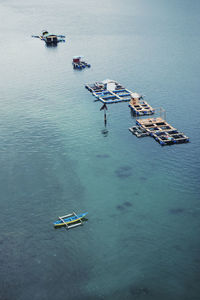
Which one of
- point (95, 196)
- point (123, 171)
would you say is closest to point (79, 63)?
point (123, 171)

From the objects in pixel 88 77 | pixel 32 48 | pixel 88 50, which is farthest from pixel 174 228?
pixel 32 48

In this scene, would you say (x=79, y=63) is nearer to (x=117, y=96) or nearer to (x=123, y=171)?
(x=117, y=96)

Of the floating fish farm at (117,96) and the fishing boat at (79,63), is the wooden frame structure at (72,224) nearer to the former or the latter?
the floating fish farm at (117,96)

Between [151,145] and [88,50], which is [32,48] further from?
[151,145]

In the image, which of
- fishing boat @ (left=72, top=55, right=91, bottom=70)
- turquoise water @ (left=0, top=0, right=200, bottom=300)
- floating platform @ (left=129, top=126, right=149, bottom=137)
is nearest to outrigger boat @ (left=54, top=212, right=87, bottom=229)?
turquoise water @ (left=0, top=0, right=200, bottom=300)

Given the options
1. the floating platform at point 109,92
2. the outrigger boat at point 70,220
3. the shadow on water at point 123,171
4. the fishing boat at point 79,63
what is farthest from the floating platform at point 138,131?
the fishing boat at point 79,63

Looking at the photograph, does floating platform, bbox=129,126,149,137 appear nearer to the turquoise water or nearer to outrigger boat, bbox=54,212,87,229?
the turquoise water
